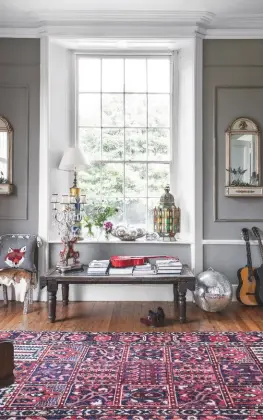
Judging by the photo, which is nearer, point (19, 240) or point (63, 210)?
point (63, 210)

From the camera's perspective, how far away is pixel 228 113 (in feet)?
16.1

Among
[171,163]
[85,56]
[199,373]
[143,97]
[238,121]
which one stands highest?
[85,56]

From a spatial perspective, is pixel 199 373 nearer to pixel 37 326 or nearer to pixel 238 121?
pixel 37 326

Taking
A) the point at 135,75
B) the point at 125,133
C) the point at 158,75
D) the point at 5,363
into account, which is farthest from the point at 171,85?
the point at 5,363

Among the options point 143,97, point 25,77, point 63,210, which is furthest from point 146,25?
point 63,210

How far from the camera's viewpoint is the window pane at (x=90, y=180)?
5293 mm

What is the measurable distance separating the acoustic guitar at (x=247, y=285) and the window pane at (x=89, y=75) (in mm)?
2746

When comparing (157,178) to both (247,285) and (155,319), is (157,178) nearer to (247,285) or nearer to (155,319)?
(247,285)

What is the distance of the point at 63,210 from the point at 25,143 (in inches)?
42.1

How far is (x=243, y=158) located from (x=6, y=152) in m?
2.73

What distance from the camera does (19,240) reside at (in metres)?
4.69

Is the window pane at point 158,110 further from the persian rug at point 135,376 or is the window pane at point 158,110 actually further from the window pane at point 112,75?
the persian rug at point 135,376

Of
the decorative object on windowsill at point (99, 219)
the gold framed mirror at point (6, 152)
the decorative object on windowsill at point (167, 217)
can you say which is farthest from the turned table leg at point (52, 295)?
the decorative object on windowsill at point (167, 217)

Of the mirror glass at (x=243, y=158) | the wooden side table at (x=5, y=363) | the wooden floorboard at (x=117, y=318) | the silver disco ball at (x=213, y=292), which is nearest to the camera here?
the wooden side table at (x=5, y=363)
